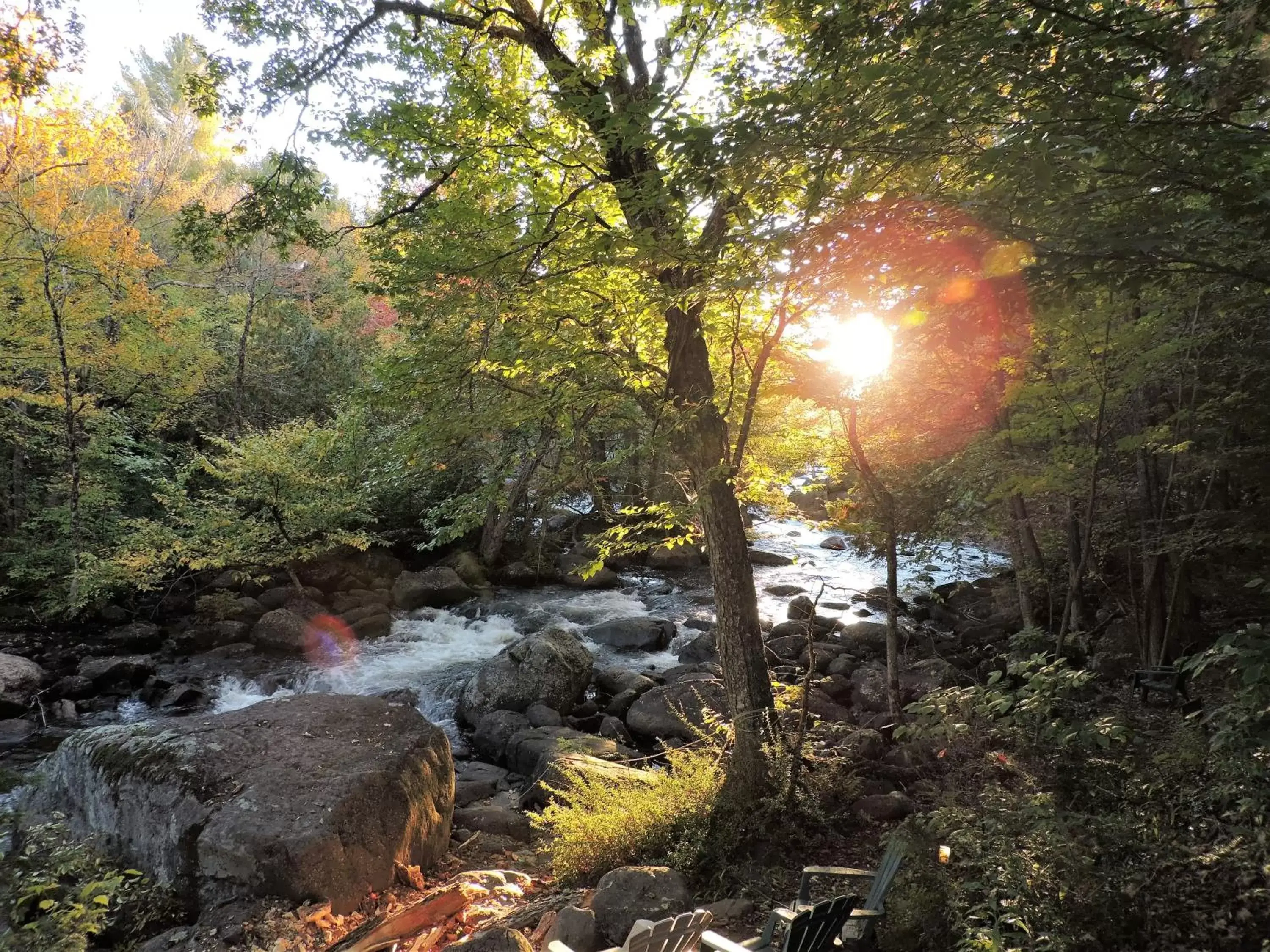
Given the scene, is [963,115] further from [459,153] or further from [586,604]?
[586,604]

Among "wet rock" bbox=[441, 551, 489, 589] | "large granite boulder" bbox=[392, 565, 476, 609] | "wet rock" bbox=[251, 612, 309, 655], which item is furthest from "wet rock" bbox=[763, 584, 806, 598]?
"wet rock" bbox=[251, 612, 309, 655]

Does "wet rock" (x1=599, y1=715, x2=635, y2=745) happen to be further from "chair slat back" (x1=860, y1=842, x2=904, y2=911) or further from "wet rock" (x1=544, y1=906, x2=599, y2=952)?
"chair slat back" (x1=860, y1=842, x2=904, y2=911)

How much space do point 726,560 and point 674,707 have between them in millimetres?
3336

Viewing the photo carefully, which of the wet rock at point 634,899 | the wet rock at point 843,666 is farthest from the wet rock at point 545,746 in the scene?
the wet rock at point 843,666

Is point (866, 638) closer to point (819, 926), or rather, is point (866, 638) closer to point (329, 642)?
point (819, 926)

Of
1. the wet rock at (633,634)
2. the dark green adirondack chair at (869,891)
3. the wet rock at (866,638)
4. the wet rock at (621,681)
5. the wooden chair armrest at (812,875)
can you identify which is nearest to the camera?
the dark green adirondack chair at (869,891)

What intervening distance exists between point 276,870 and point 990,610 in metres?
12.3

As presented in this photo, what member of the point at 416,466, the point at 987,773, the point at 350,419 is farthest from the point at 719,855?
the point at 350,419

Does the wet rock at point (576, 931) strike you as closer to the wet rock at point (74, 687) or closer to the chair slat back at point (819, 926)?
the chair slat back at point (819, 926)

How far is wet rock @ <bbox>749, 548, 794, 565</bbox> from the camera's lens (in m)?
18.3

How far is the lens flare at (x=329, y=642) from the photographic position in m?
11.5

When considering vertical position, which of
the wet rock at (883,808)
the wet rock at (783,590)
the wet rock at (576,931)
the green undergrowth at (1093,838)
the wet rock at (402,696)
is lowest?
the wet rock at (402,696)

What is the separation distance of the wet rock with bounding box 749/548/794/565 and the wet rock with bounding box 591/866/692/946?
47.4ft

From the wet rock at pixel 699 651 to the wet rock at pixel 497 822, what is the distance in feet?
18.2
